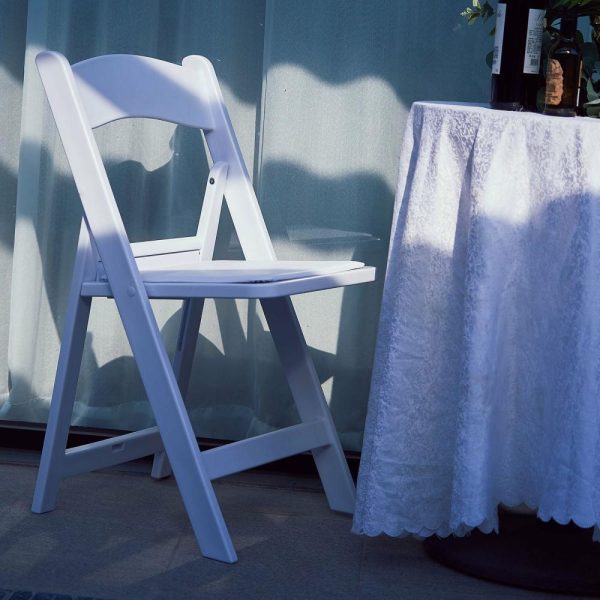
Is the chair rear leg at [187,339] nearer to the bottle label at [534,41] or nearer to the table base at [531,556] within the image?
the table base at [531,556]

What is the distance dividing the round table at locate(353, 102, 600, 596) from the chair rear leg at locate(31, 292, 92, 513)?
0.60m

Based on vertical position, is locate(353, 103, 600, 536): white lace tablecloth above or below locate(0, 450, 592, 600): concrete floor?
above

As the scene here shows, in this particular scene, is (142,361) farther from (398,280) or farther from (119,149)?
(119,149)

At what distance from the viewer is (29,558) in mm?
1881

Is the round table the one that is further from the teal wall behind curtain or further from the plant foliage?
the teal wall behind curtain

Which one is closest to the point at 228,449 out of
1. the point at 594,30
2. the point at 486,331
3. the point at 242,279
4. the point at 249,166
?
the point at 242,279

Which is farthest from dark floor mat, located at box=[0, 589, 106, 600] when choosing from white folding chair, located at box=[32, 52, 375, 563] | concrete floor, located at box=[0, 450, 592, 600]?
white folding chair, located at box=[32, 52, 375, 563]

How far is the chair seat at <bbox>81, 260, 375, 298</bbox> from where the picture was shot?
5.71ft

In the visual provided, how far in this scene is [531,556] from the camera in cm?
189

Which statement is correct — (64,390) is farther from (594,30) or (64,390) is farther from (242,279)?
(594,30)

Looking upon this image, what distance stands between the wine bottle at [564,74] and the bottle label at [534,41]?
0.09 feet

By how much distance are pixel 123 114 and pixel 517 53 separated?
27.7 inches

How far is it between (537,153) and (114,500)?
112 centimetres

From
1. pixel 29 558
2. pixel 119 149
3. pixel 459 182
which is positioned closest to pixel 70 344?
pixel 29 558
